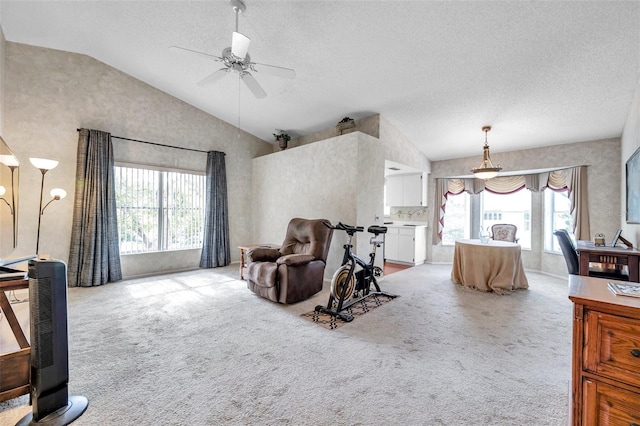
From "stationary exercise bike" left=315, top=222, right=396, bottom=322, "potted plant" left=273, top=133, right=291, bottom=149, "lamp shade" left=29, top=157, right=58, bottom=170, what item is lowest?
"stationary exercise bike" left=315, top=222, right=396, bottom=322

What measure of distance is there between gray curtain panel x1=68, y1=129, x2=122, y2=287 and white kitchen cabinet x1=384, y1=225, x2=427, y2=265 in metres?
5.48

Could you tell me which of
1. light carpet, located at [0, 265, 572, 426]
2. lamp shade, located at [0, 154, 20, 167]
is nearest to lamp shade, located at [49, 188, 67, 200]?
lamp shade, located at [0, 154, 20, 167]

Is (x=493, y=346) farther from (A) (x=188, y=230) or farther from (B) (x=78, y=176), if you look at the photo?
(B) (x=78, y=176)

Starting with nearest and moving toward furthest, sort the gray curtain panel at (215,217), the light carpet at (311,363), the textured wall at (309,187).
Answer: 1. the light carpet at (311,363)
2. the textured wall at (309,187)
3. the gray curtain panel at (215,217)

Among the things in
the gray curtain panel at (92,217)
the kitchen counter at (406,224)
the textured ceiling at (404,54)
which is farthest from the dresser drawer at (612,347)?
the gray curtain panel at (92,217)

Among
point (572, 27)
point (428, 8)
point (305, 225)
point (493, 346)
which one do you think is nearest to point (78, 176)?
point (305, 225)

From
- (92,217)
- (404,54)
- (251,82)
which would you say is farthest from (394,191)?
(92,217)

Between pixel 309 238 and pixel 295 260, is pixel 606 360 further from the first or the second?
pixel 309 238

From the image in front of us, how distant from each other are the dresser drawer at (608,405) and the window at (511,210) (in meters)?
5.04

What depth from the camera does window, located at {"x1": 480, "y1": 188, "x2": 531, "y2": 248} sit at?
19.1ft

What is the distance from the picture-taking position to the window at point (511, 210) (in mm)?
5820

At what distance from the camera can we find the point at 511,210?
598cm

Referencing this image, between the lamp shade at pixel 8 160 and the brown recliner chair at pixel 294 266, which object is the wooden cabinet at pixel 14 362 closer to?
the lamp shade at pixel 8 160

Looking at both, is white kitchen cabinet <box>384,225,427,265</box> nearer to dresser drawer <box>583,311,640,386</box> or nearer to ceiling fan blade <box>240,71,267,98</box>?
ceiling fan blade <box>240,71,267,98</box>
